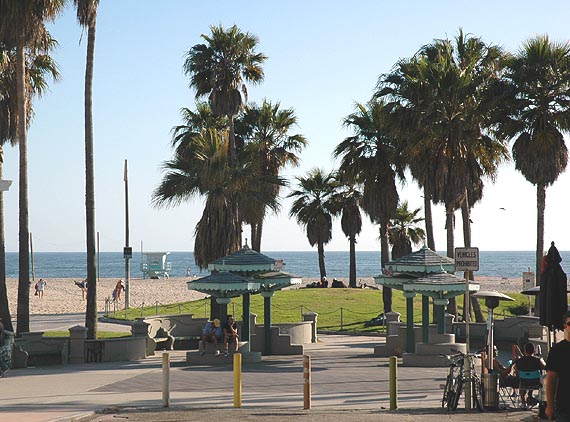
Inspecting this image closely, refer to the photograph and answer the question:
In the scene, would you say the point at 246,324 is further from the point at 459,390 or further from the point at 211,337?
the point at 459,390

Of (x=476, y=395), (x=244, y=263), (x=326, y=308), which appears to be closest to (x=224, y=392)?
(x=476, y=395)

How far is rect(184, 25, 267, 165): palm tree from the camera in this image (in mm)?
39812

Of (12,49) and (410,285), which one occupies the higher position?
(12,49)

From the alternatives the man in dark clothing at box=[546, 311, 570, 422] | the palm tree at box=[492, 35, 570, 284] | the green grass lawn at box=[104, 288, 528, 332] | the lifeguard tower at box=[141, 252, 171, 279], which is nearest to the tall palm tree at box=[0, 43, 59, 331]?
the green grass lawn at box=[104, 288, 528, 332]

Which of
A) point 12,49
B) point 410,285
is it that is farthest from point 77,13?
point 410,285

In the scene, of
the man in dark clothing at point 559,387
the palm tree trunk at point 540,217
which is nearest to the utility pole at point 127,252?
the palm tree trunk at point 540,217

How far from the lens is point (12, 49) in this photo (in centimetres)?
3122

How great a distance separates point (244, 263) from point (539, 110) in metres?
12.0

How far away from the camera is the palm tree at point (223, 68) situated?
3981 centimetres

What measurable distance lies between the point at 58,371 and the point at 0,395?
5.35 metres

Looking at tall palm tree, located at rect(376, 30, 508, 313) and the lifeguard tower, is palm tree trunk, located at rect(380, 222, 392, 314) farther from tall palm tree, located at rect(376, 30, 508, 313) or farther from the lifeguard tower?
the lifeguard tower

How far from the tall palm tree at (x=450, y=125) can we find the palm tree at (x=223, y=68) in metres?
7.44

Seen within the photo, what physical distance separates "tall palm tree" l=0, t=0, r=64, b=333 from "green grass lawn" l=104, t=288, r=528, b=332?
1194 cm

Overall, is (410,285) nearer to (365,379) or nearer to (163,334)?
(365,379)
